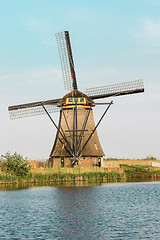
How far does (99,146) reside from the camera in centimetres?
5178

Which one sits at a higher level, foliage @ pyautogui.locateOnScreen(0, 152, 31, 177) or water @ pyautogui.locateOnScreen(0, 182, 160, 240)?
foliage @ pyautogui.locateOnScreen(0, 152, 31, 177)

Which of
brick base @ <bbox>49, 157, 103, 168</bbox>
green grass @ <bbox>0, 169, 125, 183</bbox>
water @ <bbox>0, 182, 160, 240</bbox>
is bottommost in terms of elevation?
water @ <bbox>0, 182, 160, 240</bbox>

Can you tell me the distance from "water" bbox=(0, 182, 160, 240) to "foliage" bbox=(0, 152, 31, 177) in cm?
754

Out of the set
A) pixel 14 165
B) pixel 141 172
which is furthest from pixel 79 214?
pixel 141 172

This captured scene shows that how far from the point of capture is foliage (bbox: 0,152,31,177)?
41781mm

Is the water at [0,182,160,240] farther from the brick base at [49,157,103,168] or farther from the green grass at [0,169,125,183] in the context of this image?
the brick base at [49,157,103,168]

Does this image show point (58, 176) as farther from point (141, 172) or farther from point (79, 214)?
point (79, 214)

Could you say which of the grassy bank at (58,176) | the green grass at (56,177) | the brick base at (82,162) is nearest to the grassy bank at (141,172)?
the brick base at (82,162)

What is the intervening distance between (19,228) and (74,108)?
32.7 m

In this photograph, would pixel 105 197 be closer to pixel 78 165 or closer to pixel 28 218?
pixel 28 218

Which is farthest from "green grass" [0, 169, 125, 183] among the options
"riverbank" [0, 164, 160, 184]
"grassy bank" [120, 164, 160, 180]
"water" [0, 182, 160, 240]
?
"water" [0, 182, 160, 240]

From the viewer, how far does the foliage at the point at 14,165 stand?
41.8m

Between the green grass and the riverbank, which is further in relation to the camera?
the riverbank

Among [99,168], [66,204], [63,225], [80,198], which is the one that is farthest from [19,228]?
[99,168]
